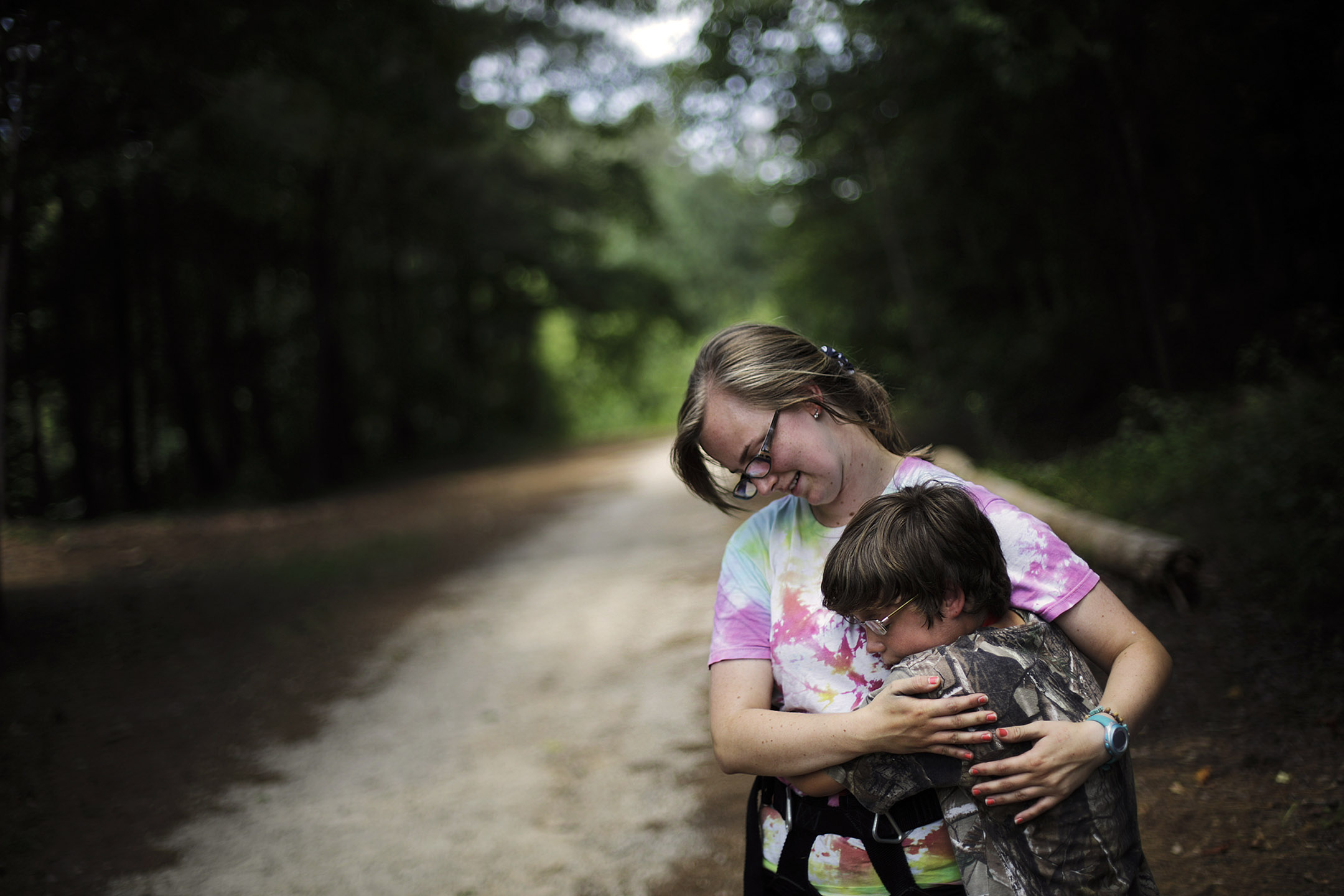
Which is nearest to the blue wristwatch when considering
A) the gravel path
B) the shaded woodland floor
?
the shaded woodland floor

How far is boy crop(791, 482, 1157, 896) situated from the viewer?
1764 mm

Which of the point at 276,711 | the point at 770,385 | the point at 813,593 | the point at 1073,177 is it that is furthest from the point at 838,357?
the point at 1073,177

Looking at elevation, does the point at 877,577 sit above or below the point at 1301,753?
above

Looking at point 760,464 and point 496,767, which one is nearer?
point 760,464

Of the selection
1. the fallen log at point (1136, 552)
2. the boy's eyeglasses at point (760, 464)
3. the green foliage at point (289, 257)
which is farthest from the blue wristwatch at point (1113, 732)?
the green foliage at point (289, 257)

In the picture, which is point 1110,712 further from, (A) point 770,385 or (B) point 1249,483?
(B) point 1249,483

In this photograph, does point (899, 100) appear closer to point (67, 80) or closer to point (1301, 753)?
point (67, 80)

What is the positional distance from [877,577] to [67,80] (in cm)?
805

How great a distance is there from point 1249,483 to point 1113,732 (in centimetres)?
619

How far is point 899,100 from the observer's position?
1459 centimetres

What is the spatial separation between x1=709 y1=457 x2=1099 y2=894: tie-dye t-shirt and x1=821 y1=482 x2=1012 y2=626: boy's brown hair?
63 millimetres

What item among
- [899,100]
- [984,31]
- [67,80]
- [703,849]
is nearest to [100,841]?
[703,849]

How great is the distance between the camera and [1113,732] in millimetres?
1739

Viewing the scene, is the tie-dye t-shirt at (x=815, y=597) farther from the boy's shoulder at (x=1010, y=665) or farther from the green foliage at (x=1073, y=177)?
the green foliage at (x=1073, y=177)
